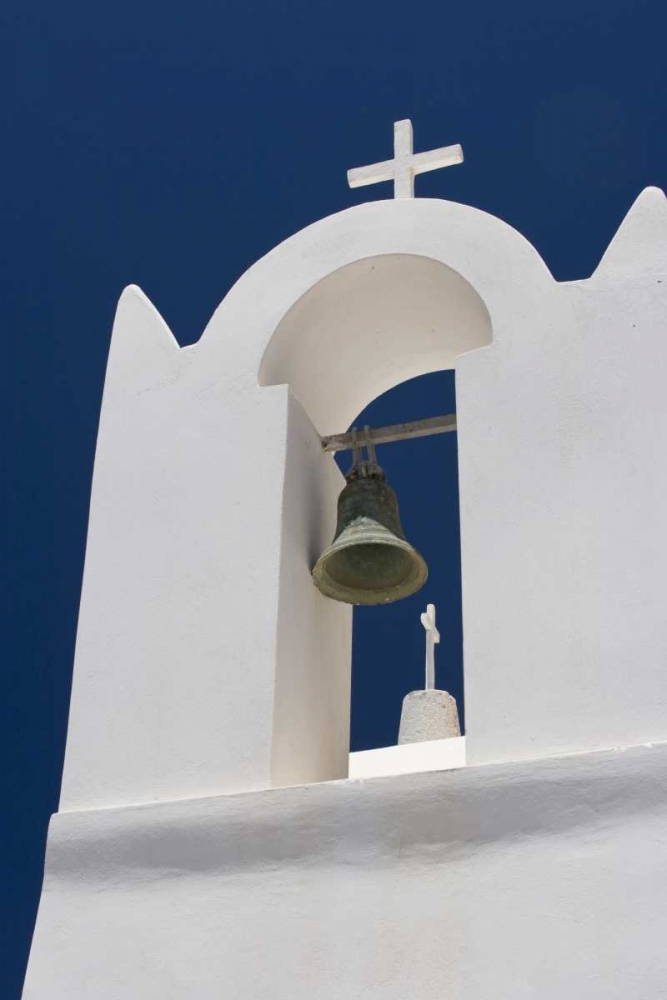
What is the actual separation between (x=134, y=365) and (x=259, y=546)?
1156mm

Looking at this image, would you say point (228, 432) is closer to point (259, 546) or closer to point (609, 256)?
point (259, 546)

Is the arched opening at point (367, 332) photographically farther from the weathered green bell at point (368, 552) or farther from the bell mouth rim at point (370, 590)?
the bell mouth rim at point (370, 590)

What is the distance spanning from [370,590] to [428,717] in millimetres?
3679

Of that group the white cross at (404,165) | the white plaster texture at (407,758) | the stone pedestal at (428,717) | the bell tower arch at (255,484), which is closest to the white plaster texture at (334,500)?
the bell tower arch at (255,484)

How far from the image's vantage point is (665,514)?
15.8 feet

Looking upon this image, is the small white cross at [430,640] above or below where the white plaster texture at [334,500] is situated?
above

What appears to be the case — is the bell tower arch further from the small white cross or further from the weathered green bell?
the small white cross

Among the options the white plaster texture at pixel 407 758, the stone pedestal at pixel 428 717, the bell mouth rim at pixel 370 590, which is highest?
the stone pedestal at pixel 428 717

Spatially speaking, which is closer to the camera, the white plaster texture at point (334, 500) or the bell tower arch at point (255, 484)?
the white plaster texture at point (334, 500)

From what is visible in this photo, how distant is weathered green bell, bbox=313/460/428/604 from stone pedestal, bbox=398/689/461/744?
3.49 m

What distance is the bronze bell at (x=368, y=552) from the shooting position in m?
5.53

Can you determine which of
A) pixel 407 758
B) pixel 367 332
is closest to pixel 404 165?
pixel 367 332

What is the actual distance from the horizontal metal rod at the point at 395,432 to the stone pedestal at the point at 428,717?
3511mm

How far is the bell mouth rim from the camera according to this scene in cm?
549
